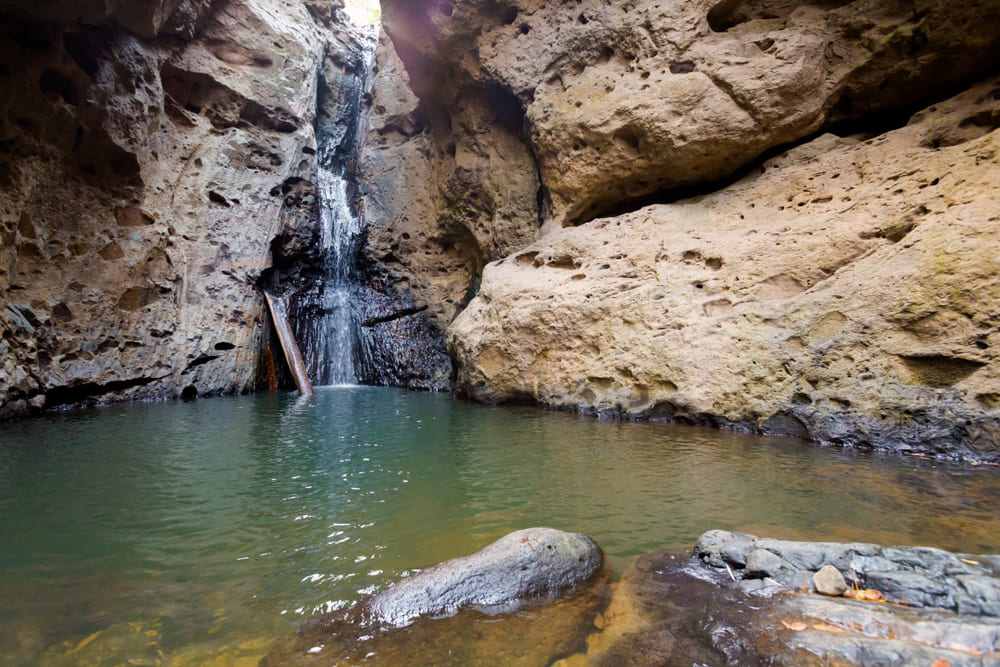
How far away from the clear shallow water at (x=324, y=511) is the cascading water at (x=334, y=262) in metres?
7.33

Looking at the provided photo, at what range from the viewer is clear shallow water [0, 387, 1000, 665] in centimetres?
188

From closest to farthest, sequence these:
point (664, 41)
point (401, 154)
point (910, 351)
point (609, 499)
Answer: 1. point (609, 499)
2. point (910, 351)
3. point (664, 41)
4. point (401, 154)

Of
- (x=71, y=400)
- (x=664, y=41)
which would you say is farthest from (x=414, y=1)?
(x=71, y=400)

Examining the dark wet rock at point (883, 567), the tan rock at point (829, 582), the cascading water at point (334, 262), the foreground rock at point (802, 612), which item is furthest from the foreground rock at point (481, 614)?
the cascading water at point (334, 262)

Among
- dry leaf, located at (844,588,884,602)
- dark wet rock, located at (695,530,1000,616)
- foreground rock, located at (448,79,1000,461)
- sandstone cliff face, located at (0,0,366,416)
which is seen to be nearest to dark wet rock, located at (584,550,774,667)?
dark wet rock, located at (695,530,1000,616)

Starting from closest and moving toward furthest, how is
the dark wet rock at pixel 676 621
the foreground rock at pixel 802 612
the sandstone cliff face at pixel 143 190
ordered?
the foreground rock at pixel 802 612 → the dark wet rock at pixel 676 621 → the sandstone cliff face at pixel 143 190

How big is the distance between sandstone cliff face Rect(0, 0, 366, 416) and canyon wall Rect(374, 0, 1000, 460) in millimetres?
4142

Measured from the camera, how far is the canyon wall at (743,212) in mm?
4594

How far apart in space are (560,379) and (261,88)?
1088cm

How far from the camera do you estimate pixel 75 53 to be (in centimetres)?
797

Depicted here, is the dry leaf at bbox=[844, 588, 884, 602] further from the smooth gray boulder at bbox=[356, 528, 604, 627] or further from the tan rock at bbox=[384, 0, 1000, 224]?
the tan rock at bbox=[384, 0, 1000, 224]

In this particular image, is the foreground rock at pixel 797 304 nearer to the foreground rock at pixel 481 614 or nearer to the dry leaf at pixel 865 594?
the dry leaf at pixel 865 594

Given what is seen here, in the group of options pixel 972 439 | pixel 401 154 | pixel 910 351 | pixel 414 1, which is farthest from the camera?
pixel 401 154

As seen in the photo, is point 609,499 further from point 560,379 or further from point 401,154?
point 401,154
